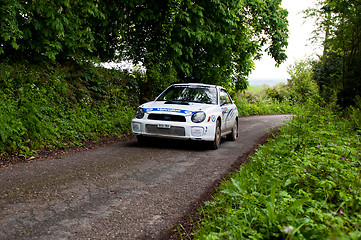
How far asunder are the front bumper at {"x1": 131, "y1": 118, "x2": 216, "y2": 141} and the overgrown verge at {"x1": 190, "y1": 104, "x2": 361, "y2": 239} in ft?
8.87

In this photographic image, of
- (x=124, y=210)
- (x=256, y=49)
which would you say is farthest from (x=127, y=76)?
(x=124, y=210)

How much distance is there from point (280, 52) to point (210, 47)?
4991 mm

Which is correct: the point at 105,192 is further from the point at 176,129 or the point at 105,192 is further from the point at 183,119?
the point at 183,119

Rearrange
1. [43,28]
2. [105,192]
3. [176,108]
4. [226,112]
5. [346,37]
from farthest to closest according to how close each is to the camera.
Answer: [346,37] → [226,112] → [43,28] → [176,108] → [105,192]

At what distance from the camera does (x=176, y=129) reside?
845 centimetres

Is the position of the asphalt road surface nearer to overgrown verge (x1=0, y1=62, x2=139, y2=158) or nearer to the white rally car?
the white rally car

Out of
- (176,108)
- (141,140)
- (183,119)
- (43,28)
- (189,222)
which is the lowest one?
(189,222)

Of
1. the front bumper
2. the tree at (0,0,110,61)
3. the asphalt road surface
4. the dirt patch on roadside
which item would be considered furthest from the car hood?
the dirt patch on roadside

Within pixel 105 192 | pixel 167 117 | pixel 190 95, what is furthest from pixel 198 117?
pixel 105 192

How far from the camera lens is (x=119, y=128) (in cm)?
1086

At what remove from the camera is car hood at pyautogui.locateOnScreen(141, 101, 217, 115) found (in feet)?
28.2

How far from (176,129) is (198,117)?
66 cm

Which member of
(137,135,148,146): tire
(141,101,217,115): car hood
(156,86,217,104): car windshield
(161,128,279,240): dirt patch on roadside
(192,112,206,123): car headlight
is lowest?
(161,128,279,240): dirt patch on roadside

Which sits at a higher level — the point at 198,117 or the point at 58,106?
the point at 58,106
